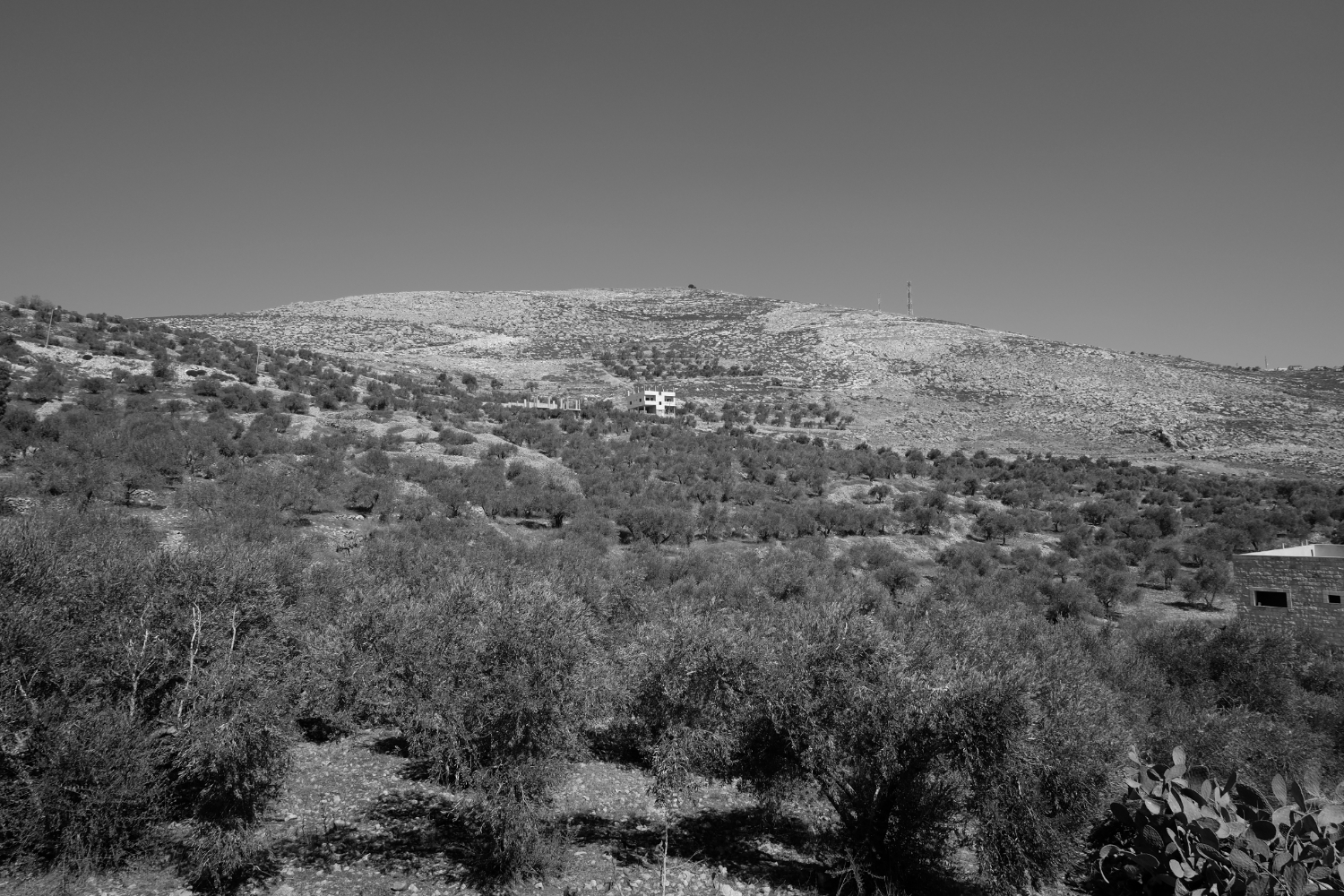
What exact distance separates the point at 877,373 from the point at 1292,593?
2206 inches

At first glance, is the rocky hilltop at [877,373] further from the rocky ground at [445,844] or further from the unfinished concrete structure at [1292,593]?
the rocky ground at [445,844]

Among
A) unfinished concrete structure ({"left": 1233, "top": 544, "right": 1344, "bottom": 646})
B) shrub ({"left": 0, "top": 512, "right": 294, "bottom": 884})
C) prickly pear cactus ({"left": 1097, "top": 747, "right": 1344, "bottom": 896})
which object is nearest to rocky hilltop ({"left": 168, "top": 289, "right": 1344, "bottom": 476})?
unfinished concrete structure ({"left": 1233, "top": 544, "right": 1344, "bottom": 646})

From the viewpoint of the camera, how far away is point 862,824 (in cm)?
1014

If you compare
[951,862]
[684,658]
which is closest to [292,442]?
[684,658]

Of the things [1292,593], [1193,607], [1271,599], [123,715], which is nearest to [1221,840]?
[123,715]

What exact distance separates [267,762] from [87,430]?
25120 mm

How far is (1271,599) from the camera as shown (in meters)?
23.2

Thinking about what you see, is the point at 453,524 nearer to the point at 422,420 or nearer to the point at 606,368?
the point at 422,420

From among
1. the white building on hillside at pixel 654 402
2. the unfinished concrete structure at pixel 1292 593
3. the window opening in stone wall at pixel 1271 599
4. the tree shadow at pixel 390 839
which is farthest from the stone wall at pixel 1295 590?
the white building on hillside at pixel 654 402

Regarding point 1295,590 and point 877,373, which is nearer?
point 1295,590

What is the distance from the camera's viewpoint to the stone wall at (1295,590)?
72.1ft

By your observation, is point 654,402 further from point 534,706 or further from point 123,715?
point 123,715

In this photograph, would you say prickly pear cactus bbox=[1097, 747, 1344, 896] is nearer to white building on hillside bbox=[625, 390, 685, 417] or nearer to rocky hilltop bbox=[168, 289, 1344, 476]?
rocky hilltop bbox=[168, 289, 1344, 476]

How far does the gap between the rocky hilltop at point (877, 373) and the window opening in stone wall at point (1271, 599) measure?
34055 mm
